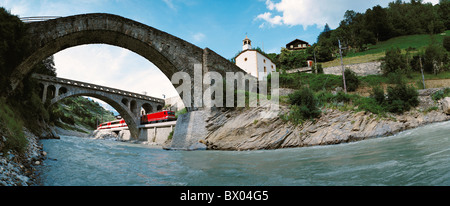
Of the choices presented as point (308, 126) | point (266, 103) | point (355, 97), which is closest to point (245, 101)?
point (266, 103)

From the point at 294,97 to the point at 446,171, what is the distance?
861cm

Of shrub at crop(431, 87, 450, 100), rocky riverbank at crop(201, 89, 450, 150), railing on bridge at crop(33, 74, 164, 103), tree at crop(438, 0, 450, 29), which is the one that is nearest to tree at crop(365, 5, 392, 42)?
tree at crop(438, 0, 450, 29)

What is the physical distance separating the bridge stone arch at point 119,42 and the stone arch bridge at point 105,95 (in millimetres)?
21483

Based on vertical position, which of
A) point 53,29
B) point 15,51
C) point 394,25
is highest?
point 394,25

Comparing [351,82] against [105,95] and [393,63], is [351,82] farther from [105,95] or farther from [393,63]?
[105,95]

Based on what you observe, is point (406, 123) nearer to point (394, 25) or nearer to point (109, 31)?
point (109, 31)

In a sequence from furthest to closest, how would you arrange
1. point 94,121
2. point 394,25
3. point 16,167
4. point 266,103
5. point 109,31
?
1. point 94,121
2. point 394,25
3. point 266,103
4. point 109,31
5. point 16,167

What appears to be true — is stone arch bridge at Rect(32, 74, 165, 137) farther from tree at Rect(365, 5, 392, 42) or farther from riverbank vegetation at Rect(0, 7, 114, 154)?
tree at Rect(365, 5, 392, 42)

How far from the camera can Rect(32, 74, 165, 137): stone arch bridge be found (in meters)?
27.3

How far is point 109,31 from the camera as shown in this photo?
1015 centimetres

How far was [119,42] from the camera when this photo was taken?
36.3ft

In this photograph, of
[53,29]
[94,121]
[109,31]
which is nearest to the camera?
[53,29]

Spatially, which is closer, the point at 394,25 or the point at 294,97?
the point at 294,97

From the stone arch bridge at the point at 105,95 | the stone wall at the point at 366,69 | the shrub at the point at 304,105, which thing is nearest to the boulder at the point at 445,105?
the shrub at the point at 304,105
